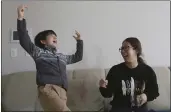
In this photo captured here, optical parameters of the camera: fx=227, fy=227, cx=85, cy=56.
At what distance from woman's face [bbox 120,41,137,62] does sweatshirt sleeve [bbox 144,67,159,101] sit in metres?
0.11

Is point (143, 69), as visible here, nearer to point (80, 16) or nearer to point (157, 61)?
point (157, 61)

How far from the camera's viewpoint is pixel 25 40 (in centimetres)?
84

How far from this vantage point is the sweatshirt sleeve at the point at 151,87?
986 millimetres

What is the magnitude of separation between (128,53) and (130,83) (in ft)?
0.42

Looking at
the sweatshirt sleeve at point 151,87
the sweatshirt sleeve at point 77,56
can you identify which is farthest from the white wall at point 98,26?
the sweatshirt sleeve at point 151,87

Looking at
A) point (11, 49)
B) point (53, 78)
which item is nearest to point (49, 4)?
point (11, 49)

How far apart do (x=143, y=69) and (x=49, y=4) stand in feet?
1.68

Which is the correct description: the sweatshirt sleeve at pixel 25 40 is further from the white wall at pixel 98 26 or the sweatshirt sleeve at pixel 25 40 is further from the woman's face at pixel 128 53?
the woman's face at pixel 128 53

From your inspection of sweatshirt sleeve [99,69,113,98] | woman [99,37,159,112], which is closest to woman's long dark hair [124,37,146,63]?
woman [99,37,159,112]

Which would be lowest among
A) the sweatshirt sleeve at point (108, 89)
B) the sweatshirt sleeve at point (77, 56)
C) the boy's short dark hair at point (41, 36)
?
the sweatshirt sleeve at point (108, 89)

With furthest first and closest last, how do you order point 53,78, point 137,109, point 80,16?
point 80,16, point 137,109, point 53,78

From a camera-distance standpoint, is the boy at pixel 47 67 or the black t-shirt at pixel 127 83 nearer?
the boy at pixel 47 67

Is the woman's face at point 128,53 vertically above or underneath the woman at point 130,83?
above

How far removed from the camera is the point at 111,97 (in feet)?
3.36
